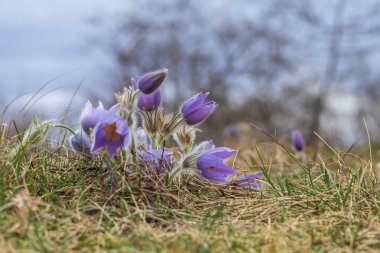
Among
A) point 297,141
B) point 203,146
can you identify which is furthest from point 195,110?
point 297,141

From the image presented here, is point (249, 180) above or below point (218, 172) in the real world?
below

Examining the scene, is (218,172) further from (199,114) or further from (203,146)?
(199,114)

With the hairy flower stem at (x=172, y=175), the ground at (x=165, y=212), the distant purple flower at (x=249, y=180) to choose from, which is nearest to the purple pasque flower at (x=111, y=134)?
the ground at (x=165, y=212)

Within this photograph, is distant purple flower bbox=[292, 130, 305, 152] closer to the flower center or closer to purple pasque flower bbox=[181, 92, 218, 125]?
purple pasque flower bbox=[181, 92, 218, 125]

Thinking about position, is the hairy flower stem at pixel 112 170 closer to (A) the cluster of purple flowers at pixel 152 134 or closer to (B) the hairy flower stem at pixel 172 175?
(A) the cluster of purple flowers at pixel 152 134

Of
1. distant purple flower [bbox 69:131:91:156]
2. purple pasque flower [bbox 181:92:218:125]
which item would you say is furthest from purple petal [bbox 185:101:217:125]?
distant purple flower [bbox 69:131:91:156]

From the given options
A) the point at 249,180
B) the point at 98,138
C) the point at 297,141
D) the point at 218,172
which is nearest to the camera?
the point at 98,138

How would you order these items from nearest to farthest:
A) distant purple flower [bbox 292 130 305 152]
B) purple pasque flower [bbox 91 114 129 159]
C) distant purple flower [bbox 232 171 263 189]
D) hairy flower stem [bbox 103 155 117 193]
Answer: purple pasque flower [bbox 91 114 129 159]
hairy flower stem [bbox 103 155 117 193]
distant purple flower [bbox 232 171 263 189]
distant purple flower [bbox 292 130 305 152]
